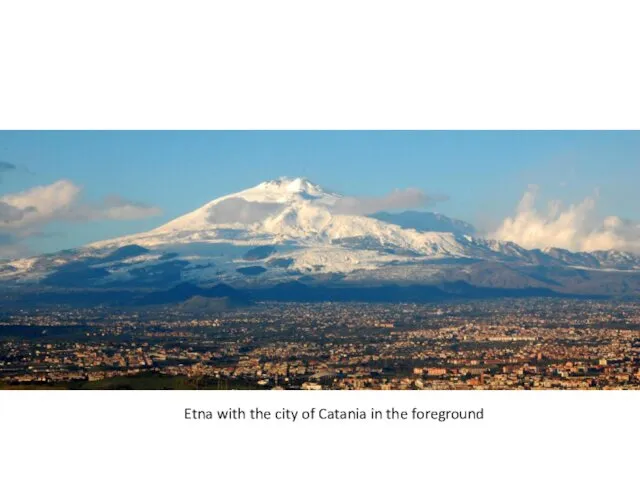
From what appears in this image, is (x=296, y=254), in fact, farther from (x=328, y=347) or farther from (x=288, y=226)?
(x=328, y=347)

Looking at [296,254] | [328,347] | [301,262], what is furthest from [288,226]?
[328,347]

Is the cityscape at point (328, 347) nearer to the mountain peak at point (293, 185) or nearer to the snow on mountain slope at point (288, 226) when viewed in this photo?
the mountain peak at point (293, 185)

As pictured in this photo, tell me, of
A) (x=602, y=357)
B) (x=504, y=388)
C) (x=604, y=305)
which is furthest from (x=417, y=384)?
(x=604, y=305)

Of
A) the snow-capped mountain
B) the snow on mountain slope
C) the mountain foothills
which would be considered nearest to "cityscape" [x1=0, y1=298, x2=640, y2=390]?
the mountain foothills

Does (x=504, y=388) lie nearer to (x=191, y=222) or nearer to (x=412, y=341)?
(x=412, y=341)

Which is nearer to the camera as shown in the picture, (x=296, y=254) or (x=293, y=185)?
(x=293, y=185)

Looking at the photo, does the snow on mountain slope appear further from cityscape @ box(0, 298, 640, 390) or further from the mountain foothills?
cityscape @ box(0, 298, 640, 390)
